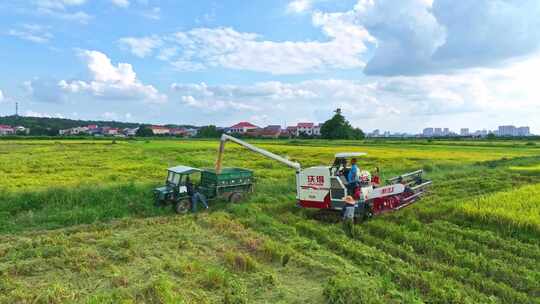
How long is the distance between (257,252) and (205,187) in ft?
18.7

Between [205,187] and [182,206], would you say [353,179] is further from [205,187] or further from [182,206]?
[182,206]

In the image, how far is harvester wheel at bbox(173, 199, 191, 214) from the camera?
12273 millimetres

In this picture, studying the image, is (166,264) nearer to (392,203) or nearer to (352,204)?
(352,204)

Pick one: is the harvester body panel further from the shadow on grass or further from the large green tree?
the large green tree

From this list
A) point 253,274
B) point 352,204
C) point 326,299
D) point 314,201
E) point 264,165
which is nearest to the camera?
point 326,299

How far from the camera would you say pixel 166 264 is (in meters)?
7.41

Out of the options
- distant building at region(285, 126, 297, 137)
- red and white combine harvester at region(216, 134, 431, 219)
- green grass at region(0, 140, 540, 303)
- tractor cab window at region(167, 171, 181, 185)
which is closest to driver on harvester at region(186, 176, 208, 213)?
tractor cab window at region(167, 171, 181, 185)

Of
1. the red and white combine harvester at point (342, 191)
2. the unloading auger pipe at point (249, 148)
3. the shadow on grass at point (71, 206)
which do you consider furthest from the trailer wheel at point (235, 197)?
the red and white combine harvester at point (342, 191)

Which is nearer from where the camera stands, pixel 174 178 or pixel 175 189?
pixel 175 189

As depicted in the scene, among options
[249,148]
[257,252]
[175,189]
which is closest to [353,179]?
[249,148]

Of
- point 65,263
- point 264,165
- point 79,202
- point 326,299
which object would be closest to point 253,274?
point 326,299

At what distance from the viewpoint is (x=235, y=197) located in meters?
13.7

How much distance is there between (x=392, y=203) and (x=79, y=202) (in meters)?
10.5

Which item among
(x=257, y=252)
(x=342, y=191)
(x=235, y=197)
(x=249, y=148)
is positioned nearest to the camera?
(x=257, y=252)
